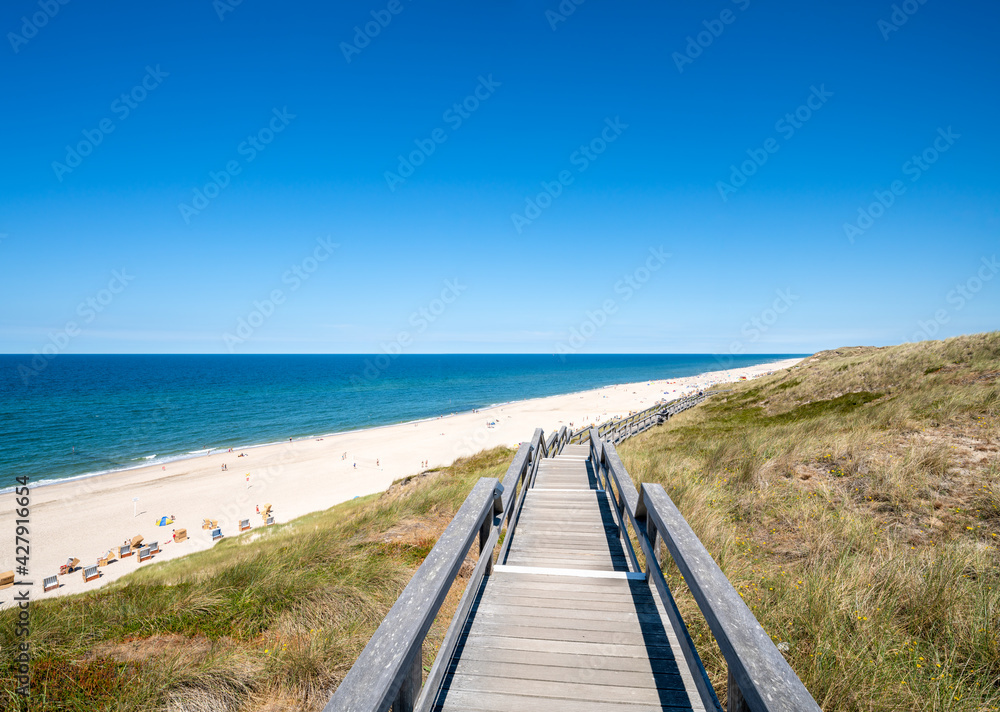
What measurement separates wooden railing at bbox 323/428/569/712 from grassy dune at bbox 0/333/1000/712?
1.68m

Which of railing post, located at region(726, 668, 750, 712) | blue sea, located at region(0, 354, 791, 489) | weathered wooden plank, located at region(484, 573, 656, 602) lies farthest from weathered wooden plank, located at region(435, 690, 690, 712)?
blue sea, located at region(0, 354, 791, 489)

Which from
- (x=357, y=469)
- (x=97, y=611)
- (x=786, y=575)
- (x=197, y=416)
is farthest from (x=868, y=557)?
(x=197, y=416)

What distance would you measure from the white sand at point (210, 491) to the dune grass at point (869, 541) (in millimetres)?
18513

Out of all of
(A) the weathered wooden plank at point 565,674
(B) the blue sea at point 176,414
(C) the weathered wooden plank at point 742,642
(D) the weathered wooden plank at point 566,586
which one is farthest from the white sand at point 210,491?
(C) the weathered wooden plank at point 742,642

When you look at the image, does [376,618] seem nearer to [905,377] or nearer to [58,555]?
[58,555]

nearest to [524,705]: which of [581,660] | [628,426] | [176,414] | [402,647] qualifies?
[581,660]

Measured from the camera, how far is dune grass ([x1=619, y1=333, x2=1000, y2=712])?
3086 millimetres

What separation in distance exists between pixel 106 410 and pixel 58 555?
43.4m

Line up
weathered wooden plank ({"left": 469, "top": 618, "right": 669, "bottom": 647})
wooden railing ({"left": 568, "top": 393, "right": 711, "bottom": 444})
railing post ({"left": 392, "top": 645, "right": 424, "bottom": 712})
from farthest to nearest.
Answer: wooden railing ({"left": 568, "top": 393, "right": 711, "bottom": 444}), weathered wooden plank ({"left": 469, "top": 618, "right": 669, "bottom": 647}), railing post ({"left": 392, "top": 645, "right": 424, "bottom": 712})

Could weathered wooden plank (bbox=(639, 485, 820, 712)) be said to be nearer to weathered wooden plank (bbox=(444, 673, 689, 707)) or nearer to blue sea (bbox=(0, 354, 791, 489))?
weathered wooden plank (bbox=(444, 673, 689, 707))

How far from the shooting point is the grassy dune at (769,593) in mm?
3287

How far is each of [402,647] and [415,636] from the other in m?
0.10

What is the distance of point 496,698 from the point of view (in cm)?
252

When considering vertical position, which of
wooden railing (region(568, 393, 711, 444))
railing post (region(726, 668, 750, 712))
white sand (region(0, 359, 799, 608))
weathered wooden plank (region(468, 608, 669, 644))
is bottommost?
white sand (region(0, 359, 799, 608))
